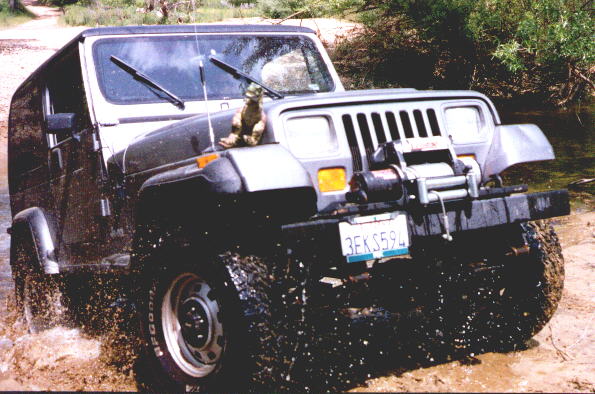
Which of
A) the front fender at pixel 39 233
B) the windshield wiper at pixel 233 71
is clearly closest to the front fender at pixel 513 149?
the windshield wiper at pixel 233 71

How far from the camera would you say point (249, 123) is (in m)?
3.13

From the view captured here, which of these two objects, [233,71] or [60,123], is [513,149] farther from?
[60,123]

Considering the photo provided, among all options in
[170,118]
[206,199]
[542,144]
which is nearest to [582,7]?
[542,144]

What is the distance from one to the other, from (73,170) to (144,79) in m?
0.86

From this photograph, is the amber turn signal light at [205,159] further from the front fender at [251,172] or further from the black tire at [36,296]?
the black tire at [36,296]

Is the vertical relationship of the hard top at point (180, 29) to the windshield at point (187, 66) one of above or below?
above

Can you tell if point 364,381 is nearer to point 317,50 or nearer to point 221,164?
point 221,164

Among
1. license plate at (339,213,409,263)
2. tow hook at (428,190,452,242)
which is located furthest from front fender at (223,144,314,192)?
tow hook at (428,190,452,242)

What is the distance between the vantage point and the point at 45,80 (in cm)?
499

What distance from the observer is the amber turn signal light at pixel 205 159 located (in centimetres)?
306

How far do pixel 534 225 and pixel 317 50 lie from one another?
2.09 m

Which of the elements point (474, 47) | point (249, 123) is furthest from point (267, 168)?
point (474, 47)

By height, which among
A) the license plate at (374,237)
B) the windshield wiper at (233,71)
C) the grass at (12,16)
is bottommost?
the license plate at (374,237)

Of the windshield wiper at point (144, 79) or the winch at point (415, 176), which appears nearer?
the winch at point (415, 176)
